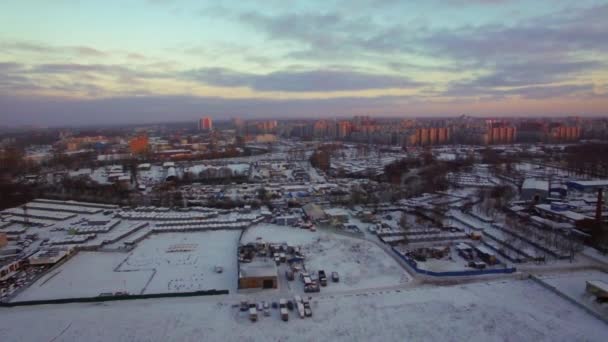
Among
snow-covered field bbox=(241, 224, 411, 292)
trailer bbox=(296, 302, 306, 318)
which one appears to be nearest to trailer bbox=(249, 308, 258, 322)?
trailer bbox=(296, 302, 306, 318)

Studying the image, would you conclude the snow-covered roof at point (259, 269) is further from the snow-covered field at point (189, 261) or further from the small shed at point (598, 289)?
the small shed at point (598, 289)

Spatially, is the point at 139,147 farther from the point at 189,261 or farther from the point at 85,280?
the point at 85,280

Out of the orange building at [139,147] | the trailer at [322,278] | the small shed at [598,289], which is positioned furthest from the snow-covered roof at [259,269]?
the orange building at [139,147]

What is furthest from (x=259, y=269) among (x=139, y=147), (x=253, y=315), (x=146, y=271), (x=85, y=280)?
(x=139, y=147)

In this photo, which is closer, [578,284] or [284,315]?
[284,315]

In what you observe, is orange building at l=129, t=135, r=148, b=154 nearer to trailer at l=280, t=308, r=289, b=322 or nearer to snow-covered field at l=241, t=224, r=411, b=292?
snow-covered field at l=241, t=224, r=411, b=292
